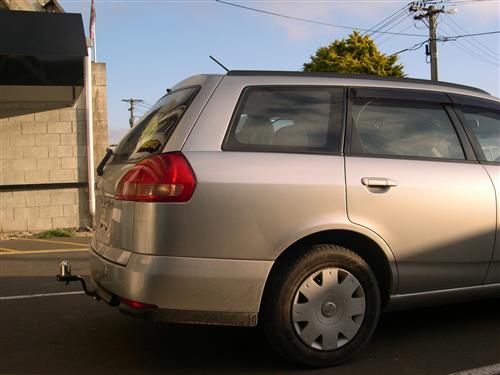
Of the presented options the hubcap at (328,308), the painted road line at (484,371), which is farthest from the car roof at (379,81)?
the painted road line at (484,371)

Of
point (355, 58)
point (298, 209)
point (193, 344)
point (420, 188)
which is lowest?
point (193, 344)

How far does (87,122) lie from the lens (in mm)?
11969

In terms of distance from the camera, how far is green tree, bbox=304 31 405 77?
31531 mm

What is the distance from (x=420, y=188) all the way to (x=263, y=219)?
1.10 metres

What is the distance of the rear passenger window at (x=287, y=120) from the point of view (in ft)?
11.1

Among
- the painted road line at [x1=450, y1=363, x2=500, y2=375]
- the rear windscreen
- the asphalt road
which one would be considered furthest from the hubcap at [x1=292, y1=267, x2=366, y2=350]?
the rear windscreen

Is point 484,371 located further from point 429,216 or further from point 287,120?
point 287,120

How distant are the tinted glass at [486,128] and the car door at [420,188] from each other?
0.50 feet

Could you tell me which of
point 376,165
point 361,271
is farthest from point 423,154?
point 361,271

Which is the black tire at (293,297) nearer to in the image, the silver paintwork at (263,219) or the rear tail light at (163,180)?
the silver paintwork at (263,219)

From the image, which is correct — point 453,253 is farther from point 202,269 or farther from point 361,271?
point 202,269

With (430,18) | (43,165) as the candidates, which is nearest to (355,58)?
(430,18)

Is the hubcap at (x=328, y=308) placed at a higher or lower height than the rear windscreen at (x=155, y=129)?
lower

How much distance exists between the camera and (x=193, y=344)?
393 cm
